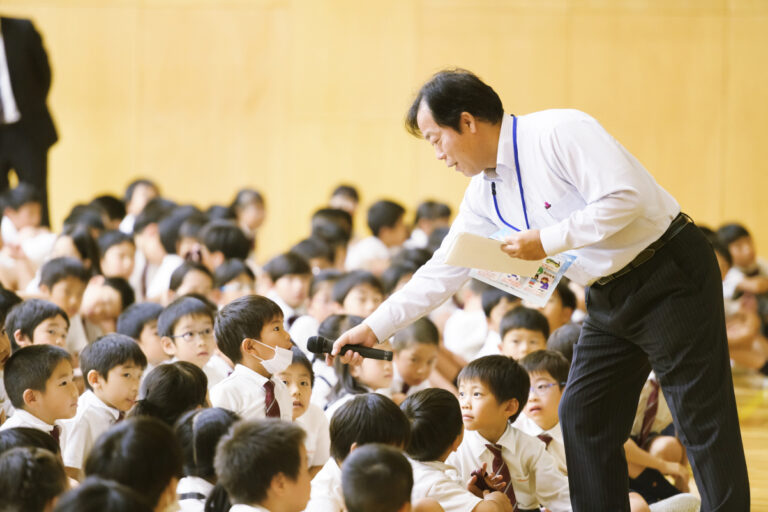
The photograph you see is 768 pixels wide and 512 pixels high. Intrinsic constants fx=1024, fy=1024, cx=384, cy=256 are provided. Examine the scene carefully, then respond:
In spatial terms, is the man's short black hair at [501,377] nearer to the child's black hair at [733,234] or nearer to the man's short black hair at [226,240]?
the man's short black hair at [226,240]

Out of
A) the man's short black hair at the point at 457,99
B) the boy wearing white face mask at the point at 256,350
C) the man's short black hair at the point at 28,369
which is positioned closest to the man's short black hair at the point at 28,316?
the man's short black hair at the point at 28,369

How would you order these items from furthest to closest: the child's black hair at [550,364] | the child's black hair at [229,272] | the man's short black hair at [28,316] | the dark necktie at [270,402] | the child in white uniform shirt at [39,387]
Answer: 1. the child's black hair at [229,272]
2. the man's short black hair at [28,316]
3. the child's black hair at [550,364]
4. the dark necktie at [270,402]
5. the child in white uniform shirt at [39,387]

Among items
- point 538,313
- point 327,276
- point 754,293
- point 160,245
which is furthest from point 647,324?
point 754,293

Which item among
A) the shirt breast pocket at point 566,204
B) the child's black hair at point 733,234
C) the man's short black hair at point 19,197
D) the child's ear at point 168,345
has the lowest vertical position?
the child's black hair at point 733,234

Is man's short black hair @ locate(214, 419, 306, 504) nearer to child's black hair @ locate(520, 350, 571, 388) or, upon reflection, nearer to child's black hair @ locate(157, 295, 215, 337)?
child's black hair @ locate(520, 350, 571, 388)

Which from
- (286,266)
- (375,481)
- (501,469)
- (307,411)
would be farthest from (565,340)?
(375,481)

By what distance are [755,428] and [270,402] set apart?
300 cm

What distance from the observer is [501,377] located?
3076 mm

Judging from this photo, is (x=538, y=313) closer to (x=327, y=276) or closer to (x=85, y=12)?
(x=327, y=276)

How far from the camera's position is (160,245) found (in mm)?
5820

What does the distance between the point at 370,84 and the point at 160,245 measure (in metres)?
3.65

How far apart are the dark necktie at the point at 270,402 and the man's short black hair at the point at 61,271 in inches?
63.9

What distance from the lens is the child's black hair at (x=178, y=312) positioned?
12.0ft

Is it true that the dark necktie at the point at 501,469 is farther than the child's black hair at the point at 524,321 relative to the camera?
No
